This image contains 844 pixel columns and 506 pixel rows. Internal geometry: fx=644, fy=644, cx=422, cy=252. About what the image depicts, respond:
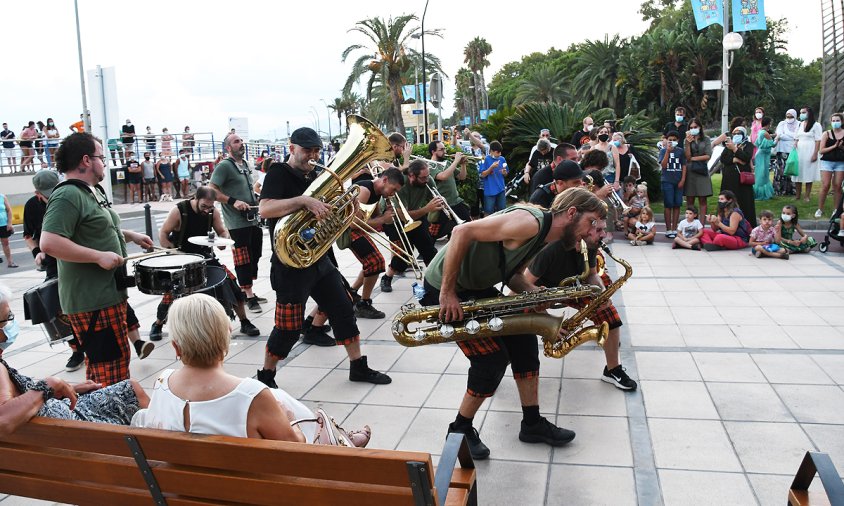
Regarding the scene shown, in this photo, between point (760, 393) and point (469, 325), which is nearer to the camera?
point (469, 325)

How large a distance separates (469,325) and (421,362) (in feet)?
6.39

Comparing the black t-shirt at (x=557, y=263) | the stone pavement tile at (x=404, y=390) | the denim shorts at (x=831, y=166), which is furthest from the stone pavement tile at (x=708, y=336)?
the denim shorts at (x=831, y=166)

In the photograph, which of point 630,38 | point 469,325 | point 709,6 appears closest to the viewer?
point 469,325

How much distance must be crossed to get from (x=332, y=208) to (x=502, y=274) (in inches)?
62.5

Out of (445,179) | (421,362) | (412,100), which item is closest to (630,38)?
(412,100)

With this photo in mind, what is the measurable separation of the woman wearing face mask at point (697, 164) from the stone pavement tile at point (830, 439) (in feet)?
25.7

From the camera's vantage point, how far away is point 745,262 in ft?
28.6

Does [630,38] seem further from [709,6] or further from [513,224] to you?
[513,224]

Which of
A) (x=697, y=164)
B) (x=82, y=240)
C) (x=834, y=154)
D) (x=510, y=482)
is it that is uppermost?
(x=834, y=154)

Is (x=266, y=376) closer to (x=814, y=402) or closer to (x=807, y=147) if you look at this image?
(x=814, y=402)

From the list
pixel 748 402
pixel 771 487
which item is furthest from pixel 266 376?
pixel 748 402

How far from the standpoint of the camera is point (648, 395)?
14.6 ft

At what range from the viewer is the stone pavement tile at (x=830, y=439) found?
3.49 meters

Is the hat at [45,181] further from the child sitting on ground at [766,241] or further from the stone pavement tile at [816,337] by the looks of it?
the child sitting on ground at [766,241]
